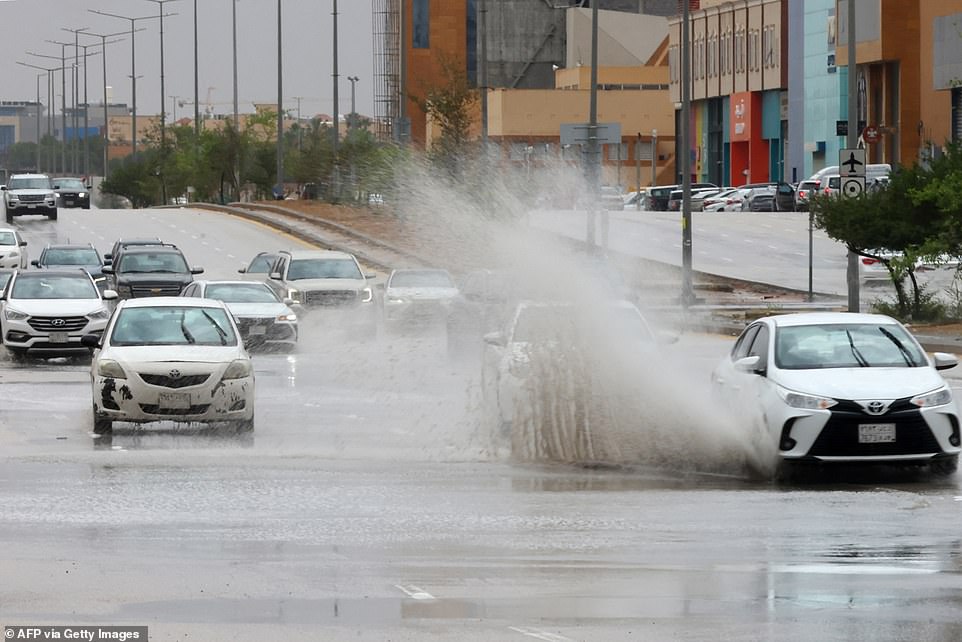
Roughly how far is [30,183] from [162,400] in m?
60.8

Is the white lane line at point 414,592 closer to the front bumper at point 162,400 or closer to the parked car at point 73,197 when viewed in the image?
the front bumper at point 162,400

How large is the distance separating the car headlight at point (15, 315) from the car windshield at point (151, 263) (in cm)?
1087

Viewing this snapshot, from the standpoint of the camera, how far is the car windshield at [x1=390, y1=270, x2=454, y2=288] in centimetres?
3638

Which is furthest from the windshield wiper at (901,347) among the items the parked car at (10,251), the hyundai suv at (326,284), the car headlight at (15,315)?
the parked car at (10,251)

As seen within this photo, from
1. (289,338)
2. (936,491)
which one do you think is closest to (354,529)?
(936,491)

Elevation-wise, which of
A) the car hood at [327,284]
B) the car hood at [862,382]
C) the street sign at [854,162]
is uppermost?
the street sign at [854,162]

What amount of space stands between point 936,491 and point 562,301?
6681mm

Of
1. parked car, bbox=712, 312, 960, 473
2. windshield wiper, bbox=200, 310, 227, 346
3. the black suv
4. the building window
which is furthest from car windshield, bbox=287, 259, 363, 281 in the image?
the building window

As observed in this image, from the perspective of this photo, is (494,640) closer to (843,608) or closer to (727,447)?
(843,608)

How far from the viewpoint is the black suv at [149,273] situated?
39000mm

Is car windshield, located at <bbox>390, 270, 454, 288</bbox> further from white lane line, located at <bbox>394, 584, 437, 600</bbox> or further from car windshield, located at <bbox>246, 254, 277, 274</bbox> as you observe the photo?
white lane line, located at <bbox>394, 584, 437, 600</bbox>

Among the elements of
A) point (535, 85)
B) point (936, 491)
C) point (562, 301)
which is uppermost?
point (535, 85)

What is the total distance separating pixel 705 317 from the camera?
39.8 m

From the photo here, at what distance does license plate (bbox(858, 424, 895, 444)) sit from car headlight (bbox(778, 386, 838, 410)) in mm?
311
